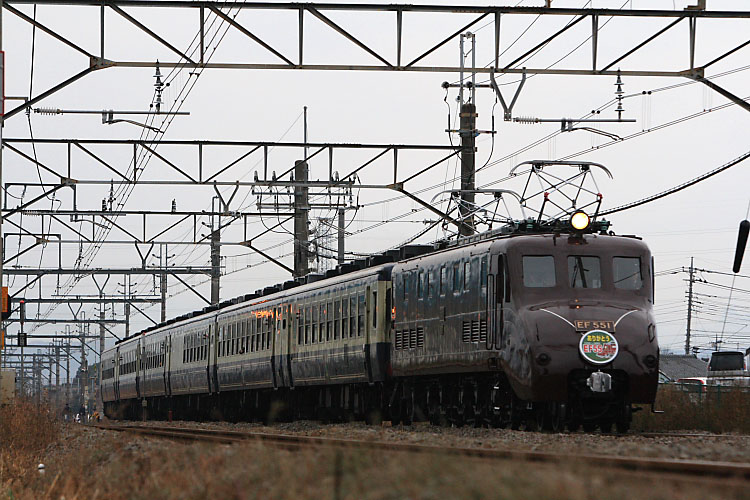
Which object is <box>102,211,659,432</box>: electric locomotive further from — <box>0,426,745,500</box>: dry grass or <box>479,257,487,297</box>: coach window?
<box>0,426,745,500</box>: dry grass

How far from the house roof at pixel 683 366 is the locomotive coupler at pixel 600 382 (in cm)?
6130

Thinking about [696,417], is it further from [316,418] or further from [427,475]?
[427,475]

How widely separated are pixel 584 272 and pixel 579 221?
85cm

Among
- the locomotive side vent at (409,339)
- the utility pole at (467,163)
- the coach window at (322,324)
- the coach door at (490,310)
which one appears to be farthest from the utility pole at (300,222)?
the coach door at (490,310)

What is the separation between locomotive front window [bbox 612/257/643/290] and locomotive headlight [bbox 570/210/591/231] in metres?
0.71

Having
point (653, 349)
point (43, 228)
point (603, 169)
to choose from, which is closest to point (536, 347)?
point (653, 349)

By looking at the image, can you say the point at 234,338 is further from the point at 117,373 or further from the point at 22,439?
the point at 117,373

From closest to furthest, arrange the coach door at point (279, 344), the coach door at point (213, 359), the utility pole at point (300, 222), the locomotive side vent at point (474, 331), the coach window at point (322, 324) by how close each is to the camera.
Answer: the locomotive side vent at point (474, 331) < the coach window at point (322, 324) < the coach door at point (279, 344) < the utility pole at point (300, 222) < the coach door at point (213, 359)

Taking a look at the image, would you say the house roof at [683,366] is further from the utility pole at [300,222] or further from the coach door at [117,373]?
the utility pole at [300,222]

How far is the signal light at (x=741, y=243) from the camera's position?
17516 mm

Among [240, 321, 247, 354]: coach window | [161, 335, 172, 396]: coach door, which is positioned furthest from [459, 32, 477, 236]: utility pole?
[161, 335, 172, 396]: coach door

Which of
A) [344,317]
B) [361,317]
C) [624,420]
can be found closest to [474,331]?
[624,420]

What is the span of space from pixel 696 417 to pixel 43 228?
28.3 meters

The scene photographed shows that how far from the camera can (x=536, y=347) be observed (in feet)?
58.2
